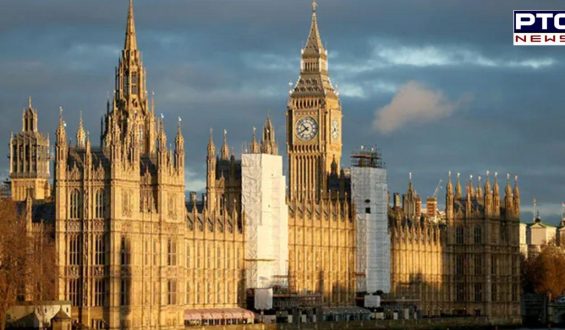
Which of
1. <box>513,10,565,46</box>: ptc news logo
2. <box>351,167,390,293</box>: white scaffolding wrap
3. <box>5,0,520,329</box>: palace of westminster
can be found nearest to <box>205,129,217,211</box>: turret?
<box>5,0,520,329</box>: palace of westminster

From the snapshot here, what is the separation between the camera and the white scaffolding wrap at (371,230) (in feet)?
632

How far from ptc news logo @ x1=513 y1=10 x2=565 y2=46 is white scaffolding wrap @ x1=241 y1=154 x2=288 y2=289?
59.6 metres

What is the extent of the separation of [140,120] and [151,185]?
44.5m

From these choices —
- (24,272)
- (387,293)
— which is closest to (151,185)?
(24,272)

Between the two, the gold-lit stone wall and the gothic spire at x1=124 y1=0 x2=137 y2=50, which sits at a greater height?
the gothic spire at x1=124 y1=0 x2=137 y2=50

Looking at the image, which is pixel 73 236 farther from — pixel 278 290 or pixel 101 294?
pixel 278 290

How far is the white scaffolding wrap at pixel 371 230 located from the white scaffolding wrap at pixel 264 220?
70.4 feet

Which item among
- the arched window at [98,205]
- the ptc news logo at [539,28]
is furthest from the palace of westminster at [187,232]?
the ptc news logo at [539,28]

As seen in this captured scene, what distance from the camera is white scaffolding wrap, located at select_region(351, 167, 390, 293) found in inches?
7584

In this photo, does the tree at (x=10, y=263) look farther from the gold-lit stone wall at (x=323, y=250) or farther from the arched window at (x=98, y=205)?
the gold-lit stone wall at (x=323, y=250)

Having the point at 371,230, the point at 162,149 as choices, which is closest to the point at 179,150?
the point at 162,149

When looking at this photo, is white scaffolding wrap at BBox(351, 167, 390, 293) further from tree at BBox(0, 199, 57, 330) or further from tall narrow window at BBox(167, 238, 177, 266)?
tree at BBox(0, 199, 57, 330)

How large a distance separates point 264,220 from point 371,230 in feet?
92.6

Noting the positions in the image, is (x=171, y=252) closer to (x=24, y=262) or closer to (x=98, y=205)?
(x=98, y=205)
